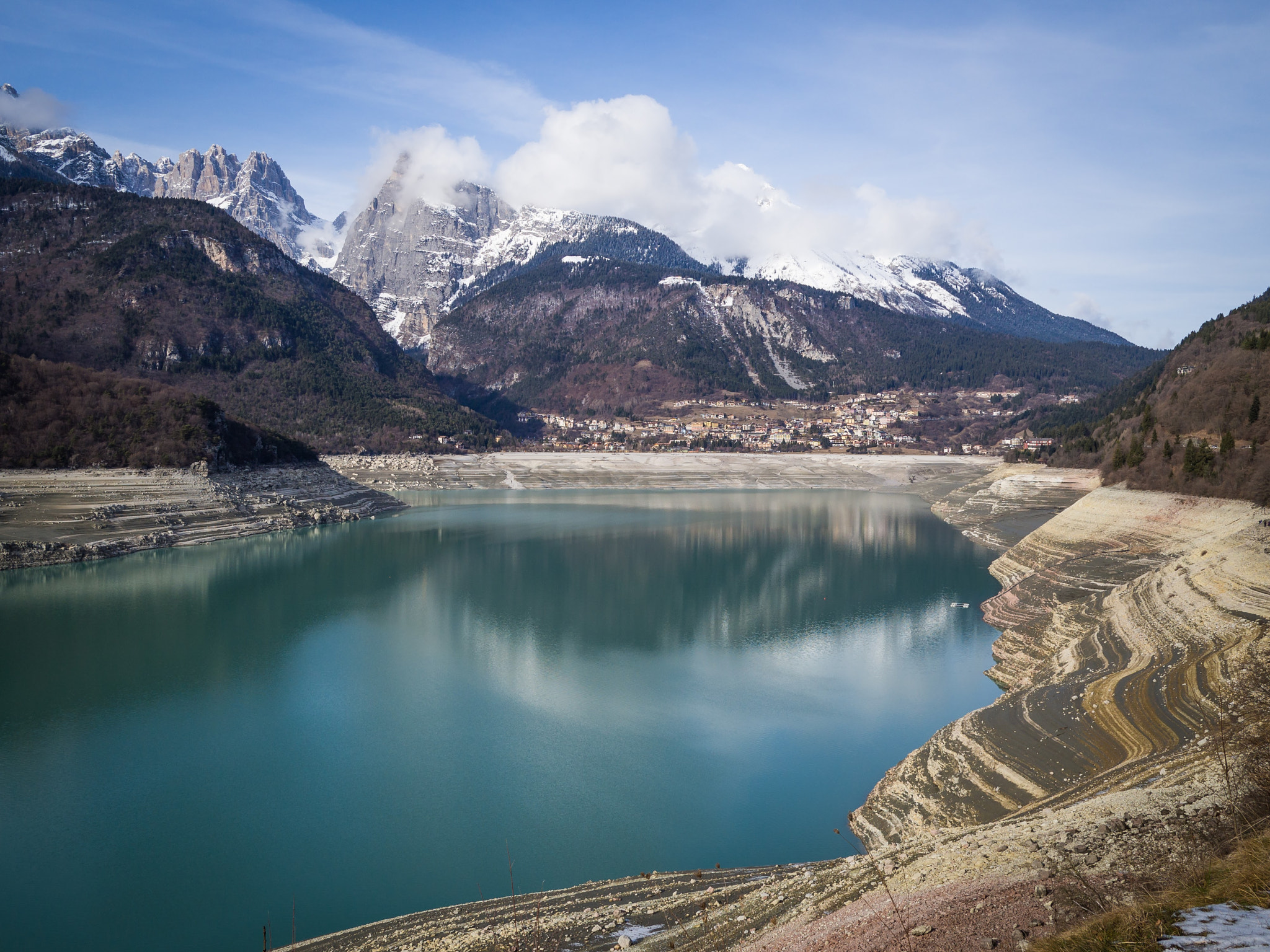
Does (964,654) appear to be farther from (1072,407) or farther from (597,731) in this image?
(1072,407)

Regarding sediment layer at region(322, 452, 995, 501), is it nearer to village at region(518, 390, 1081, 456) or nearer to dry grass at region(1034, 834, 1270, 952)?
village at region(518, 390, 1081, 456)

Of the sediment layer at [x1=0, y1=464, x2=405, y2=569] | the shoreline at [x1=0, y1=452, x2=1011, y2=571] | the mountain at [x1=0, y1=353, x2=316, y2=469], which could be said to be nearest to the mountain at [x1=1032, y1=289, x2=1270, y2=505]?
the shoreline at [x1=0, y1=452, x2=1011, y2=571]

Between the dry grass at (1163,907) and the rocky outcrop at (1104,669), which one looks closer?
the dry grass at (1163,907)

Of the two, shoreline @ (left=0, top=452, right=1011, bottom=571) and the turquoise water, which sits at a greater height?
shoreline @ (left=0, top=452, right=1011, bottom=571)

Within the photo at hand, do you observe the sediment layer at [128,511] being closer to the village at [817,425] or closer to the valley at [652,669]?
the valley at [652,669]

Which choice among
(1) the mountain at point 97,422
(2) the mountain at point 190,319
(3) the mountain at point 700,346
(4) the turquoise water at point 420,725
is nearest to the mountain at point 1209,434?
(4) the turquoise water at point 420,725

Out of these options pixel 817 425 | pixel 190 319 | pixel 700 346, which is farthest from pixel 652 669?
pixel 700 346

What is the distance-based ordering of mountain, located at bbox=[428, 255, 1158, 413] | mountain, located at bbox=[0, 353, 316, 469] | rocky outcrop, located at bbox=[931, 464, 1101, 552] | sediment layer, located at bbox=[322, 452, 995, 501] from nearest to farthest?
mountain, located at bbox=[0, 353, 316, 469]
rocky outcrop, located at bbox=[931, 464, 1101, 552]
sediment layer, located at bbox=[322, 452, 995, 501]
mountain, located at bbox=[428, 255, 1158, 413]
